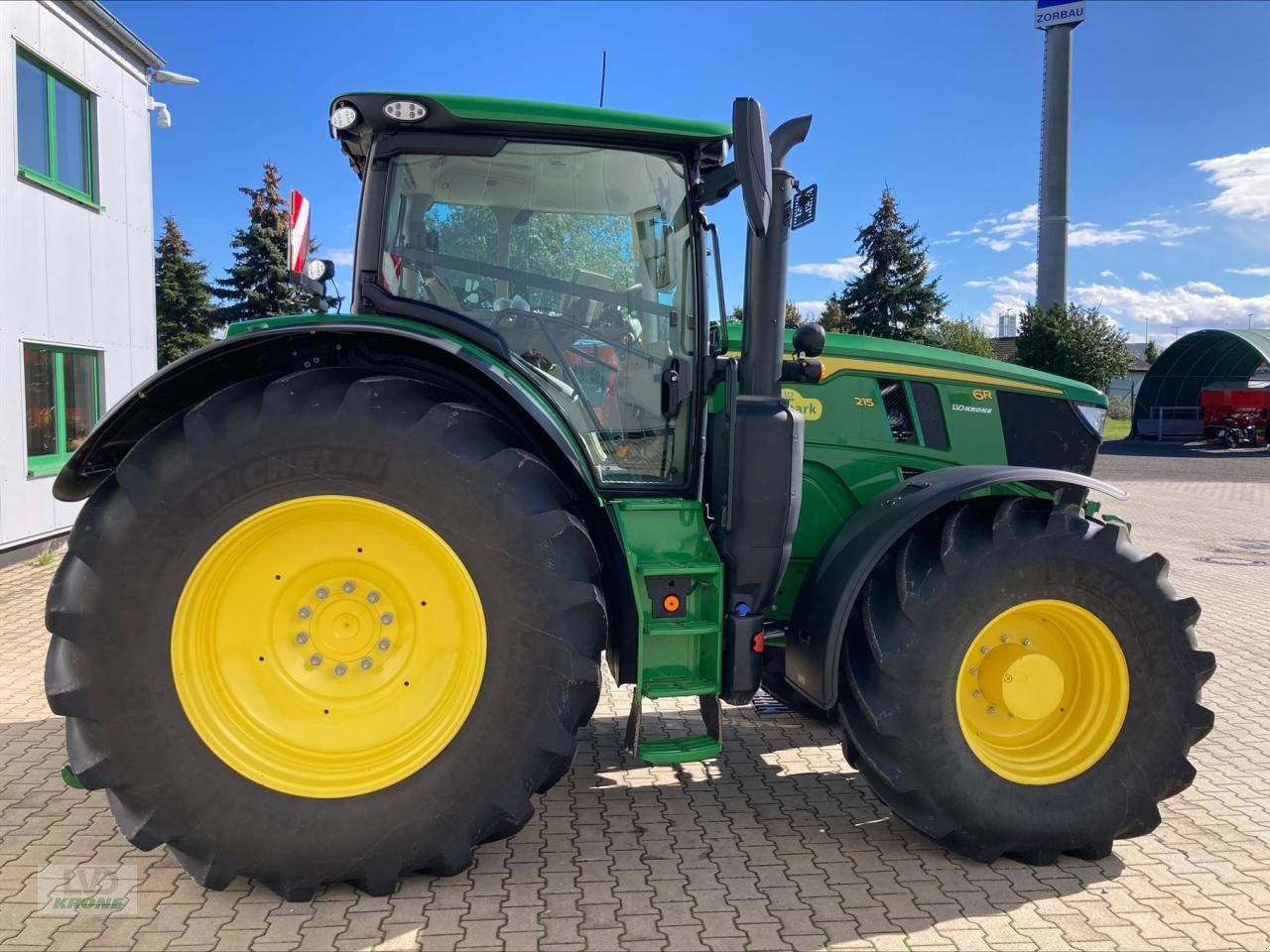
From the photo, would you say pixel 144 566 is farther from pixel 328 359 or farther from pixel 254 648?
pixel 328 359

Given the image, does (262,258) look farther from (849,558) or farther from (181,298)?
(849,558)

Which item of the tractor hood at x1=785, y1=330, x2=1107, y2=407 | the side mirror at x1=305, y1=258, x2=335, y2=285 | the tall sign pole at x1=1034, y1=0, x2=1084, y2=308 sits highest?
the tall sign pole at x1=1034, y1=0, x2=1084, y2=308

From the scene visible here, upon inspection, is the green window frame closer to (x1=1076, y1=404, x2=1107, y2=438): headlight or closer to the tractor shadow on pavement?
the tractor shadow on pavement

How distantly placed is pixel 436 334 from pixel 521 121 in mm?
787

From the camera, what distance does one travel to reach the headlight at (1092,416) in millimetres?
4117

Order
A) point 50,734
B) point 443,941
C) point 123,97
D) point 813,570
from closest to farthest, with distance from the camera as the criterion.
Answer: point 443,941
point 813,570
point 50,734
point 123,97

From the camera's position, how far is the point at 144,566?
2752mm

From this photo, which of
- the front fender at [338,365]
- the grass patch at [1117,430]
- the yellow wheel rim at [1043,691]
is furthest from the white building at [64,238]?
the grass patch at [1117,430]

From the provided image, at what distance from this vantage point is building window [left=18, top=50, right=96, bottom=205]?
28.5 feet

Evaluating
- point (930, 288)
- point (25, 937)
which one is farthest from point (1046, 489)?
point (930, 288)

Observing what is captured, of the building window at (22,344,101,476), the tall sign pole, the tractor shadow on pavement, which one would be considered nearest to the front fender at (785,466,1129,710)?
the tractor shadow on pavement

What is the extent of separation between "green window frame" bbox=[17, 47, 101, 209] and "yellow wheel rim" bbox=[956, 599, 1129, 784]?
9115mm

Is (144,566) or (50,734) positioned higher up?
(144,566)

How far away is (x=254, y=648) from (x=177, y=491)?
56cm
